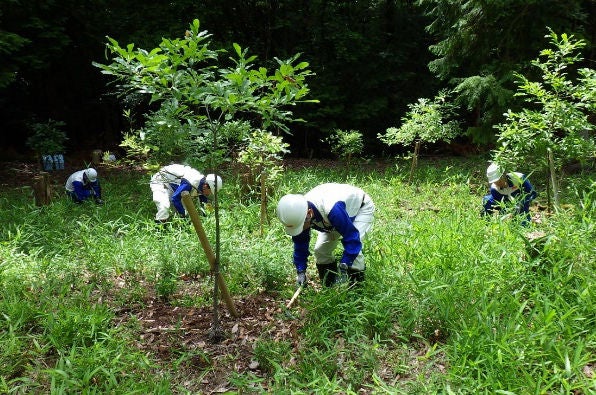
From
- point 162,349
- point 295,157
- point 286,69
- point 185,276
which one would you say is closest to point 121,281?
point 185,276

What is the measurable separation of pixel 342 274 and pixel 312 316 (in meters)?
0.45

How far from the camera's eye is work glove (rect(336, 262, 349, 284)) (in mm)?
3074

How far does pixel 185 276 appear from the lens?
380cm

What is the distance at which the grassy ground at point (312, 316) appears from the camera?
7.45 feet

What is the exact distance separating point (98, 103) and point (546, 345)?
1414 centimetres

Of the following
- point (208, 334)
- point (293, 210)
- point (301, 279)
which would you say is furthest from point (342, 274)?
point (208, 334)

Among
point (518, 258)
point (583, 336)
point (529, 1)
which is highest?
point (529, 1)

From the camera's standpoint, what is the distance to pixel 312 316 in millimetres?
2980

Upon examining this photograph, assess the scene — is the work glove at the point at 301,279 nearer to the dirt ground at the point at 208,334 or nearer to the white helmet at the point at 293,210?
the dirt ground at the point at 208,334

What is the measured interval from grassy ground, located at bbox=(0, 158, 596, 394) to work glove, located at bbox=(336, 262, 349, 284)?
140 mm

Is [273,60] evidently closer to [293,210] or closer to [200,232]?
[293,210]

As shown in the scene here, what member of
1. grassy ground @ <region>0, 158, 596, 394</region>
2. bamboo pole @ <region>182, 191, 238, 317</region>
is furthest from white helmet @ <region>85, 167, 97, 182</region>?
bamboo pole @ <region>182, 191, 238, 317</region>

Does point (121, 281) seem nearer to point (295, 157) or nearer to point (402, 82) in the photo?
point (295, 157)

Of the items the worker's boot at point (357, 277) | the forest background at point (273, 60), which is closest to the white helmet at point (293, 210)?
the worker's boot at point (357, 277)
